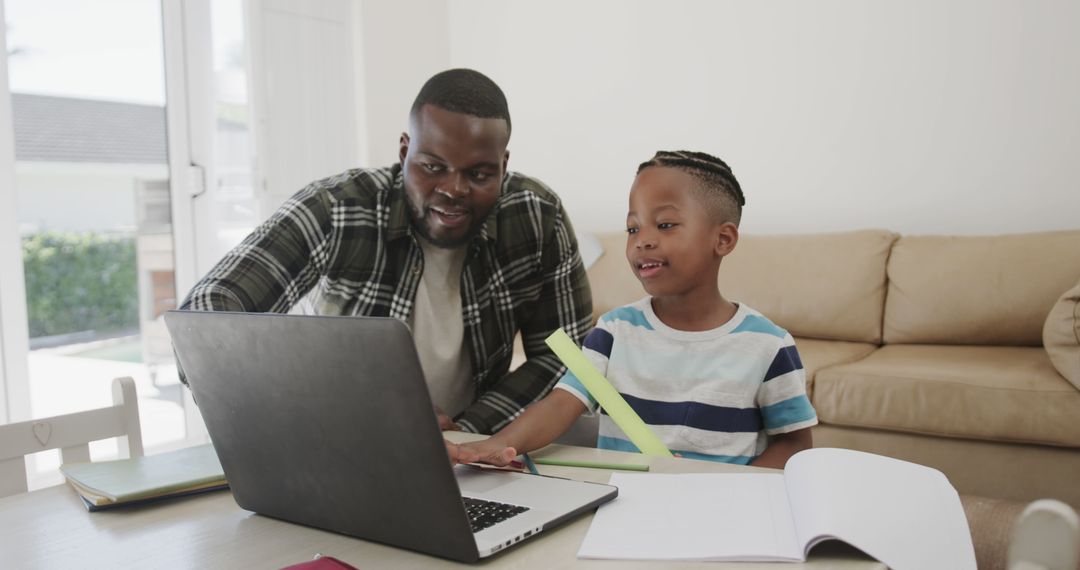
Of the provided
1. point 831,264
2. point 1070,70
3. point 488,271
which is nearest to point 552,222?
point 488,271

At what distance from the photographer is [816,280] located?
2746 mm

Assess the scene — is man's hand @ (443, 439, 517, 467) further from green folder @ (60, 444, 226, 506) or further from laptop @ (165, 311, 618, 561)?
green folder @ (60, 444, 226, 506)

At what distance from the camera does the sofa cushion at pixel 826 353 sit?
93.0 inches

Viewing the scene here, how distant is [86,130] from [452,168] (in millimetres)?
2148

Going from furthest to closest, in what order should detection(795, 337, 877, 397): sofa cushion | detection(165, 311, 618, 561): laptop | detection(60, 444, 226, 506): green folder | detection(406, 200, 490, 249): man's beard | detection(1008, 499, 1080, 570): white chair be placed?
detection(795, 337, 877, 397): sofa cushion
detection(406, 200, 490, 249): man's beard
detection(60, 444, 226, 506): green folder
detection(165, 311, 618, 561): laptop
detection(1008, 499, 1080, 570): white chair

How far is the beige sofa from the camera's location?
6.65ft

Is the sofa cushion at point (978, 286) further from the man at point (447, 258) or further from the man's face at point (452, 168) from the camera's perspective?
the man's face at point (452, 168)

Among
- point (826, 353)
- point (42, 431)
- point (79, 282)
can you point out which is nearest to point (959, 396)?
point (826, 353)

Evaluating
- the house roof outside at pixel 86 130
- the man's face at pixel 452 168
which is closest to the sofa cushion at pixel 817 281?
the man's face at pixel 452 168

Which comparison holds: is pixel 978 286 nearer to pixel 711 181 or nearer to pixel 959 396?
pixel 959 396

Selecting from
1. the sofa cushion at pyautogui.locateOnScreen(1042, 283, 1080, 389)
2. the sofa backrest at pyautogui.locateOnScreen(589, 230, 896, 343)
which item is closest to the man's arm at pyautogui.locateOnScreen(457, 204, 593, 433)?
the sofa cushion at pyautogui.locateOnScreen(1042, 283, 1080, 389)

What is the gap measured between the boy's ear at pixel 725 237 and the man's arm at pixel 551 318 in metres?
0.29

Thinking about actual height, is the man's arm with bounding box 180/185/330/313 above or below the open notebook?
above

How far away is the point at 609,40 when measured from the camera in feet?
11.8
